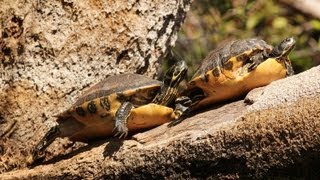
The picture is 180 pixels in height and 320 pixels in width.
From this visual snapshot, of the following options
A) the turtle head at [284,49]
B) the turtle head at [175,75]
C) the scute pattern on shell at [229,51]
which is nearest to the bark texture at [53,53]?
the turtle head at [175,75]

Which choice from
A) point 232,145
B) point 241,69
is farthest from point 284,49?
point 232,145

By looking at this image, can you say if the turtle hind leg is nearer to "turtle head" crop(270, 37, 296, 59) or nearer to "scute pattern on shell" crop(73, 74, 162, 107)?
"scute pattern on shell" crop(73, 74, 162, 107)

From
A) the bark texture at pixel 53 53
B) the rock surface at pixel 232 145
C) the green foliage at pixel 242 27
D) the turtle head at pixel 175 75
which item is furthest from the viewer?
the green foliage at pixel 242 27

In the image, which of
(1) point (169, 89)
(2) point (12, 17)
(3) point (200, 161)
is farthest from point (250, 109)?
(2) point (12, 17)

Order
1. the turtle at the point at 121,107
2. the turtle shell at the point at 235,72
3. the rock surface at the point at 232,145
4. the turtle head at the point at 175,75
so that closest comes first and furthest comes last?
the rock surface at the point at 232,145, the turtle shell at the point at 235,72, the turtle at the point at 121,107, the turtle head at the point at 175,75

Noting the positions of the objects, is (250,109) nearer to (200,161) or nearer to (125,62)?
(200,161)

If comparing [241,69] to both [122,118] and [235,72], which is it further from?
[122,118]

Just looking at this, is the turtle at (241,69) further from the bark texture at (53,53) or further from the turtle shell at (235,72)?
the bark texture at (53,53)

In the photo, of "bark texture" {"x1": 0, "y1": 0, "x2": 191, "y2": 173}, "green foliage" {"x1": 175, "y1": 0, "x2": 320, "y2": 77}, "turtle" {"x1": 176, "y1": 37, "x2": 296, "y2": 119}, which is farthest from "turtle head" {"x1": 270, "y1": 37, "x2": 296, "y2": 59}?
"green foliage" {"x1": 175, "y1": 0, "x2": 320, "y2": 77}
